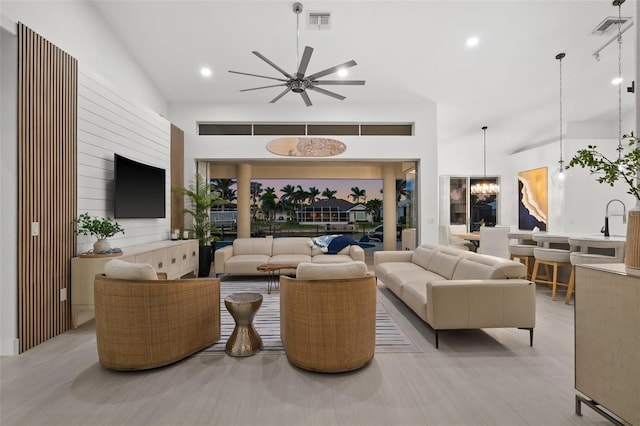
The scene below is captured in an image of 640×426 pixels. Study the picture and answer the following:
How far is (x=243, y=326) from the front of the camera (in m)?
2.69

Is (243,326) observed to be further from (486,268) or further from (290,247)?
(290,247)

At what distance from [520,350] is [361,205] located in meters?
7.15

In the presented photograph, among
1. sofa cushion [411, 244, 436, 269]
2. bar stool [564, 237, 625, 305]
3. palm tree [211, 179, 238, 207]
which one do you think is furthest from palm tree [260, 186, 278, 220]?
bar stool [564, 237, 625, 305]

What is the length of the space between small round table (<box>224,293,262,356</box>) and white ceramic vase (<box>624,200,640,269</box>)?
2421 millimetres

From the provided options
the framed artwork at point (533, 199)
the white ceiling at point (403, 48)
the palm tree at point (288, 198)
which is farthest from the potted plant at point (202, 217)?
the framed artwork at point (533, 199)

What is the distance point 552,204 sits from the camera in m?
7.28

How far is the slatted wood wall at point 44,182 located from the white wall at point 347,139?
9.29 feet

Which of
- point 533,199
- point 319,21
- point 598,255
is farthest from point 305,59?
point 533,199

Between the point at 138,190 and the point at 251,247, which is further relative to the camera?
the point at 251,247

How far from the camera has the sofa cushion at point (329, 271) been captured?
2.35 meters

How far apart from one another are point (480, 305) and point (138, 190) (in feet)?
14.6

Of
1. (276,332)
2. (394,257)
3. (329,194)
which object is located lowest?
(276,332)

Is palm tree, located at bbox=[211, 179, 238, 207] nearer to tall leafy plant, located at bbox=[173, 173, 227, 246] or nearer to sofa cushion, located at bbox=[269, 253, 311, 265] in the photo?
tall leafy plant, located at bbox=[173, 173, 227, 246]

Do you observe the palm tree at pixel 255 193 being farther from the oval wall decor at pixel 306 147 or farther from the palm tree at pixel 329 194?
the oval wall decor at pixel 306 147
